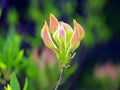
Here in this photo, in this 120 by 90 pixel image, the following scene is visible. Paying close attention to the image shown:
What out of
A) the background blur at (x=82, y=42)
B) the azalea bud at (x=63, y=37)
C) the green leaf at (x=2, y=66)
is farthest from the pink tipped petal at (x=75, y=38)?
the background blur at (x=82, y=42)

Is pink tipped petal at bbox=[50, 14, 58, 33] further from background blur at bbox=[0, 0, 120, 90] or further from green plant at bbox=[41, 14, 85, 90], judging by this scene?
background blur at bbox=[0, 0, 120, 90]

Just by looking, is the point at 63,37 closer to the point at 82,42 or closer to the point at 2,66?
the point at 2,66

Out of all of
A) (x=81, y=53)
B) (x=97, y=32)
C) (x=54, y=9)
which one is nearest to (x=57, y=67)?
(x=81, y=53)

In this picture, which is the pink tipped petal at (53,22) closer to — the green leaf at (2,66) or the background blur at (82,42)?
the green leaf at (2,66)

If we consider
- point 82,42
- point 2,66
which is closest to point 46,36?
point 2,66

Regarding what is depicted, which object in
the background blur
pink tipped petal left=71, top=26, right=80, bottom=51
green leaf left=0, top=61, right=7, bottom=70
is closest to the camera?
pink tipped petal left=71, top=26, right=80, bottom=51

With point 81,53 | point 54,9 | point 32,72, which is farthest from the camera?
point 54,9

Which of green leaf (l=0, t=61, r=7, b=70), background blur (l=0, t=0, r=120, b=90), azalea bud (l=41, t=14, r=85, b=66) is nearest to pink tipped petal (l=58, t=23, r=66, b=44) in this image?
azalea bud (l=41, t=14, r=85, b=66)

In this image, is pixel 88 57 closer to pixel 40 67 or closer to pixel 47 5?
pixel 47 5
